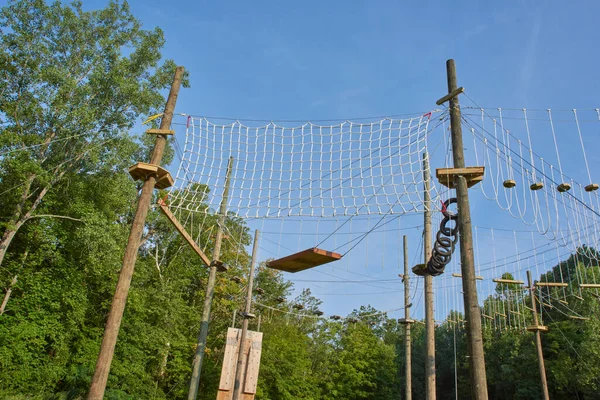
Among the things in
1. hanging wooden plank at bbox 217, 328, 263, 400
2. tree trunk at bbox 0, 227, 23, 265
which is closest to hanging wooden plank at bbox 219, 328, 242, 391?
hanging wooden plank at bbox 217, 328, 263, 400

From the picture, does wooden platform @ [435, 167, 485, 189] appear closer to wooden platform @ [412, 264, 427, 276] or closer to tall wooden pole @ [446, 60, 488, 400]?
tall wooden pole @ [446, 60, 488, 400]

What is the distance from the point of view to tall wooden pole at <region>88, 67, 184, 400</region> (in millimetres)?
5474

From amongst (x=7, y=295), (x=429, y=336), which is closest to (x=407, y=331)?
(x=429, y=336)

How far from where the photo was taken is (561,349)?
89.5ft

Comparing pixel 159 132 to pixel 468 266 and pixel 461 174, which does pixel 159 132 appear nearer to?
pixel 461 174

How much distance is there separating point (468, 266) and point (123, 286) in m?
4.42

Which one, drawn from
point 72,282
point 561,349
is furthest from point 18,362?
point 561,349

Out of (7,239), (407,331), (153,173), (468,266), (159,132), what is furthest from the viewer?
(7,239)

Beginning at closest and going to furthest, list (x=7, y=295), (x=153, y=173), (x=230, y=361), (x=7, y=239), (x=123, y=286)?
1. (x=123, y=286)
2. (x=153, y=173)
3. (x=230, y=361)
4. (x=7, y=239)
5. (x=7, y=295)

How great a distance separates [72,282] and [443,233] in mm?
12996

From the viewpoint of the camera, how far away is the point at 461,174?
6148mm

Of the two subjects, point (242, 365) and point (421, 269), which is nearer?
point (421, 269)

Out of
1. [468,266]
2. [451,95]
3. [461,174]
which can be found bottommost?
[468,266]

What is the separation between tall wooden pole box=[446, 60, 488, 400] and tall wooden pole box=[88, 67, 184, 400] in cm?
416
